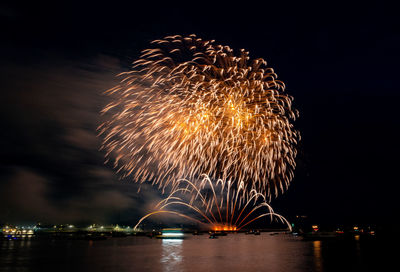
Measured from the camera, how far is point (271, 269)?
20453mm

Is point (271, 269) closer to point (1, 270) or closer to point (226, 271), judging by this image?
point (226, 271)

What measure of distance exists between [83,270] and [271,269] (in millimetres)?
11584

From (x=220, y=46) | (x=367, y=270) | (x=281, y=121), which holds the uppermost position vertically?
(x=220, y=46)

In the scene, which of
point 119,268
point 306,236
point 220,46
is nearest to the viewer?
point 119,268

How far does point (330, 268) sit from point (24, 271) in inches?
736

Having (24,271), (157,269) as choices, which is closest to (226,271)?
(157,269)

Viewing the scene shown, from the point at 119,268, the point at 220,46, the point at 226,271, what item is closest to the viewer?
the point at 226,271

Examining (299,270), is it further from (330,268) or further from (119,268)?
(119,268)

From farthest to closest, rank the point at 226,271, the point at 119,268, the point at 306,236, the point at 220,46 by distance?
the point at 306,236 → the point at 220,46 → the point at 119,268 → the point at 226,271

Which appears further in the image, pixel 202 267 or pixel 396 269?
pixel 202 267

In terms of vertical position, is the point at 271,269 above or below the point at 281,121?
below

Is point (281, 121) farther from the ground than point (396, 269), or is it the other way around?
point (281, 121)

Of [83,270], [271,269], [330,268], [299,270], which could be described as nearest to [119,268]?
[83,270]

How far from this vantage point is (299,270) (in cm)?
1994
